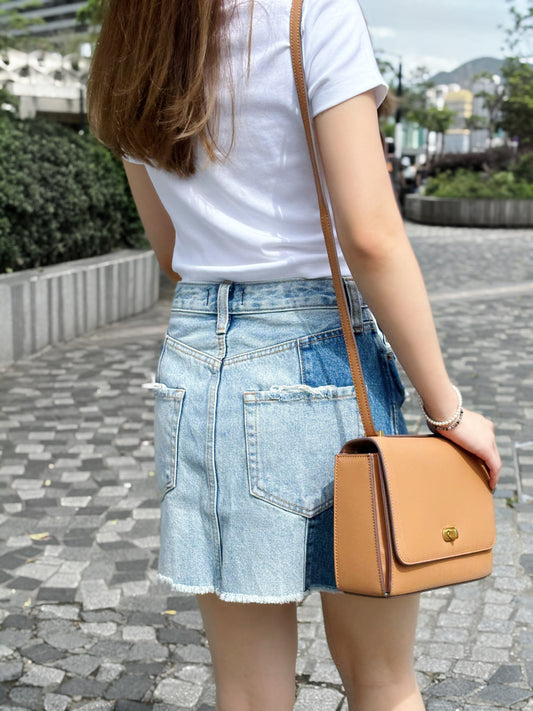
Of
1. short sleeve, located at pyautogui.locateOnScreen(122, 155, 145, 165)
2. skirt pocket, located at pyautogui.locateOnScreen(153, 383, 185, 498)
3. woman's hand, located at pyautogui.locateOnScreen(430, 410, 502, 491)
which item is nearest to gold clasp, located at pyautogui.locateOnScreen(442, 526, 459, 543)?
woman's hand, located at pyautogui.locateOnScreen(430, 410, 502, 491)

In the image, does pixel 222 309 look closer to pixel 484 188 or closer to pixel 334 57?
pixel 334 57

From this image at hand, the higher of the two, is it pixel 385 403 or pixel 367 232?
pixel 367 232

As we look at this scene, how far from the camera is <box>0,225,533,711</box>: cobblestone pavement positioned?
2912 mm

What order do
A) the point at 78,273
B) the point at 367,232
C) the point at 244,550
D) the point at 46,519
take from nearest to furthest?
the point at 367,232 → the point at 244,550 → the point at 46,519 → the point at 78,273

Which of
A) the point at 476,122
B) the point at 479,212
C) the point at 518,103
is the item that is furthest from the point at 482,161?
the point at 476,122

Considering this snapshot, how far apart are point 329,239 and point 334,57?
0.26m

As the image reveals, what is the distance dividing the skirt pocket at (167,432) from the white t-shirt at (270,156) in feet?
0.64

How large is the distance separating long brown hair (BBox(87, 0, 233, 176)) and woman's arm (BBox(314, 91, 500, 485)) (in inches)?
7.8

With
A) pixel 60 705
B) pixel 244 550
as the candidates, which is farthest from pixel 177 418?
pixel 60 705

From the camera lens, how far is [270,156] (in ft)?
4.96

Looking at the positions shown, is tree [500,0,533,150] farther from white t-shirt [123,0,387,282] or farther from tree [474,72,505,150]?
white t-shirt [123,0,387,282]

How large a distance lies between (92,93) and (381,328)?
2.09 feet

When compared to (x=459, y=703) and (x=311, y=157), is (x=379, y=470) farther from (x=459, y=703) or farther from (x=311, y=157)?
(x=459, y=703)

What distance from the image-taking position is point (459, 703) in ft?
9.18
